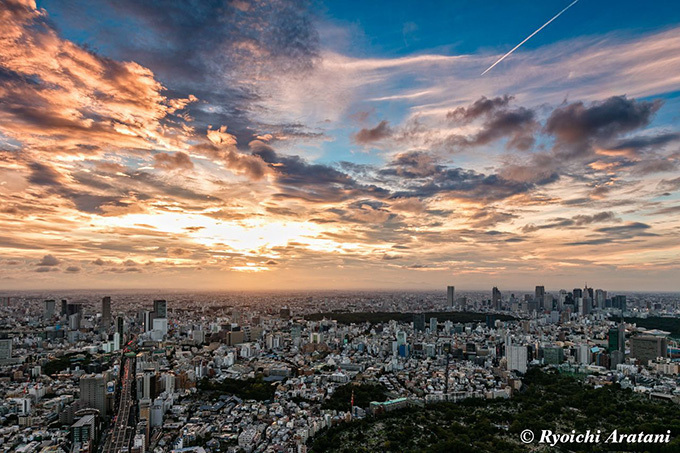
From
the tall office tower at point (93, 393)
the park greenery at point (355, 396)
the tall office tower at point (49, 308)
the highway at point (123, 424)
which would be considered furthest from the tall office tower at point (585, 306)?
the tall office tower at point (49, 308)

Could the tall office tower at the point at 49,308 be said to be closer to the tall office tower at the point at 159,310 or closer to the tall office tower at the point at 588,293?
the tall office tower at the point at 159,310

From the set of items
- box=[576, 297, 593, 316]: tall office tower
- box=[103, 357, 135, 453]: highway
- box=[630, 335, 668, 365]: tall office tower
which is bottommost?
box=[103, 357, 135, 453]: highway

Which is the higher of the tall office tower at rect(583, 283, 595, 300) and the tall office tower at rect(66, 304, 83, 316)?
the tall office tower at rect(583, 283, 595, 300)

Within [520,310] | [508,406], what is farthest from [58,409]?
[520,310]

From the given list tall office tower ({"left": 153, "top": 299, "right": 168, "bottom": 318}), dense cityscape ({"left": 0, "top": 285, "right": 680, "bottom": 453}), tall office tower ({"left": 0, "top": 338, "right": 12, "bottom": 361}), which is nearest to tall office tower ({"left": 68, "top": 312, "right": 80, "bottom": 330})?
dense cityscape ({"left": 0, "top": 285, "right": 680, "bottom": 453})

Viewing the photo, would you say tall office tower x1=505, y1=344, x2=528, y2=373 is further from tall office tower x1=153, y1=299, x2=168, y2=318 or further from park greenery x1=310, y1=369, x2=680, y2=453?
tall office tower x1=153, y1=299, x2=168, y2=318

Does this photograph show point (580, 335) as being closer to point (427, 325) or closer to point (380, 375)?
point (427, 325)
